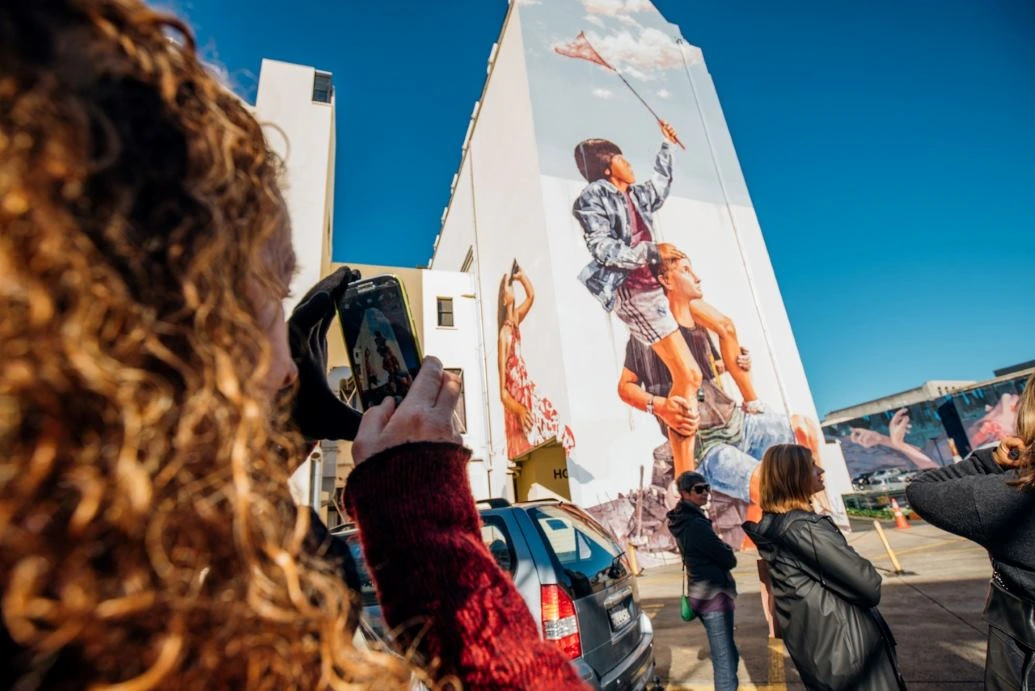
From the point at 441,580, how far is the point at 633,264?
1426 cm

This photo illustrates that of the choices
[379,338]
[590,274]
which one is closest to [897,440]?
[590,274]

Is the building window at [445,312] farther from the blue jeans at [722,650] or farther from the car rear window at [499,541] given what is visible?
the blue jeans at [722,650]

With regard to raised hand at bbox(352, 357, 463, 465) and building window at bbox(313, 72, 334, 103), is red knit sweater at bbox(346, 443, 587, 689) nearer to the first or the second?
raised hand at bbox(352, 357, 463, 465)

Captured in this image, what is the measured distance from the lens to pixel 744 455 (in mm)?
12883

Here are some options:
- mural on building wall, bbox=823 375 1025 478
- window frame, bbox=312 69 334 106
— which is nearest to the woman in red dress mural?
window frame, bbox=312 69 334 106

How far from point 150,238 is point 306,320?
0.83 m

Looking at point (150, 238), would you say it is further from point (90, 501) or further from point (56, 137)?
point (90, 501)

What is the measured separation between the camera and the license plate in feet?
10.7

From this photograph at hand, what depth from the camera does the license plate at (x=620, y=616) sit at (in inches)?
128

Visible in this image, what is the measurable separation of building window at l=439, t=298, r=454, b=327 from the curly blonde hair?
653 inches

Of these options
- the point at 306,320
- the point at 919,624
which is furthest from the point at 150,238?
the point at 919,624

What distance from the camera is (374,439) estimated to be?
952 mm

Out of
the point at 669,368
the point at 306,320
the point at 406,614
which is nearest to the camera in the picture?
the point at 406,614

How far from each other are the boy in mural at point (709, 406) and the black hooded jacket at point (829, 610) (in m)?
9.91
